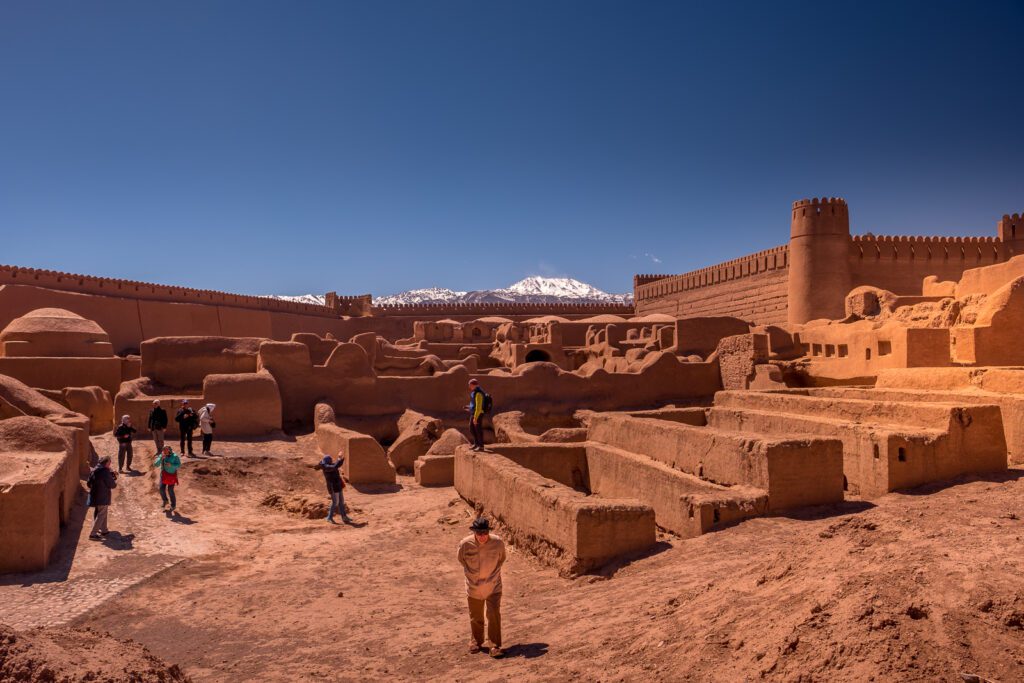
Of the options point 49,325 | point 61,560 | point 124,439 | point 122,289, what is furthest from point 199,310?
point 61,560

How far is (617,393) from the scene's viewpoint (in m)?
17.6

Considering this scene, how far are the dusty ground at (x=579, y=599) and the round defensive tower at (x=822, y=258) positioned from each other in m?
18.6

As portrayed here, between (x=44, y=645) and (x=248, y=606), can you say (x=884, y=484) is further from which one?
(x=44, y=645)

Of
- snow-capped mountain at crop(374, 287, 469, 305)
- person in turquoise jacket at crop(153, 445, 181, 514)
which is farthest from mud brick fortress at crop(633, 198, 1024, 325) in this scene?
snow-capped mountain at crop(374, 287, 469, 305)

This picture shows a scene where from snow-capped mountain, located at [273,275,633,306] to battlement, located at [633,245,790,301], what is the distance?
61.6 m

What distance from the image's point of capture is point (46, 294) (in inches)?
946

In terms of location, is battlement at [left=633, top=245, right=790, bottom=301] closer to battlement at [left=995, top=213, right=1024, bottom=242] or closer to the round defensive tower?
the round defensive tower

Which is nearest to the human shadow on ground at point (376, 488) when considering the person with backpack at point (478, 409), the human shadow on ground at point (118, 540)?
the person with backpack at point (478, 409)

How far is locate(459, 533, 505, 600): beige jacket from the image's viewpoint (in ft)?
16.1

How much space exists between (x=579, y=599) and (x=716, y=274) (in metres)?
27.8

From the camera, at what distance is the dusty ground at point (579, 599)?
11.6 ft

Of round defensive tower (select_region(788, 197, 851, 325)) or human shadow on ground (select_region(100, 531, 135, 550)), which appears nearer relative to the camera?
human shadow on ground (select_region(100, 531, 135, 550))

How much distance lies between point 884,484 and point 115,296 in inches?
1095

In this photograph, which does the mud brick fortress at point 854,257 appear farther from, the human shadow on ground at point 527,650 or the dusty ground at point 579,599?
the human shadow on ground at point 527,650
